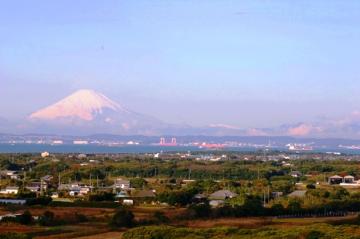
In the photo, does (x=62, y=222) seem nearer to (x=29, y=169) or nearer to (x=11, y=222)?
(x=11, y=222)

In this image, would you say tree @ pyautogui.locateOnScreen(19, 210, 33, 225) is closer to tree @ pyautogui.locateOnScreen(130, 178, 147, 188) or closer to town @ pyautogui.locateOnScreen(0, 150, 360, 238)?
town @ pyautogui.locateOnScreen(0, 150, 360, 238)

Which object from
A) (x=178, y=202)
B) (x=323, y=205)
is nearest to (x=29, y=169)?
(x=178, y=202)

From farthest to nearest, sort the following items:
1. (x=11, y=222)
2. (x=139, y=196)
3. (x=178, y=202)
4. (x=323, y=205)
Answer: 1. (x=139, y=196)
2. (x=178, y=202)
3. (x=323, y=205)
4. (x=11, y=222)

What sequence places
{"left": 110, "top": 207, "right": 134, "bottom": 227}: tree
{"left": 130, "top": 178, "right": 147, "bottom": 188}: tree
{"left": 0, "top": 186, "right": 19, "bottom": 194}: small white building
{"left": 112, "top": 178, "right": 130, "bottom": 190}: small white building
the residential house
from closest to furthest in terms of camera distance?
{"left": 110, "top": 207, "right": 134, "bottom": 227}: tree → the residential house → {"left": 0, "top": 186, "right": 19, "bottom": 194}: small white building → {"left": 112, "top": 178, "right": 130, "bottom": 190}: small white building → {"left": 130, "top": 178, "right": 147, "bottom": 188}: tree

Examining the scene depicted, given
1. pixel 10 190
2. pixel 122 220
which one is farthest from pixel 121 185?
pixel 122 220

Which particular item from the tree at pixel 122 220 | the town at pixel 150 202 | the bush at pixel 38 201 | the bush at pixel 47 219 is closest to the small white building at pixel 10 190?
the town at pixel 150 202

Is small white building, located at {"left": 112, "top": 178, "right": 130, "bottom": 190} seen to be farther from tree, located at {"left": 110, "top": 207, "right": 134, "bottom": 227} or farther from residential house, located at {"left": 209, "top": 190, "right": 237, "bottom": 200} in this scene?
tree, located at {"left": 110, "top": 207, "right": 134, "bottom": 227}

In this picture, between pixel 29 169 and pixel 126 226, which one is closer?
pixel 126 226

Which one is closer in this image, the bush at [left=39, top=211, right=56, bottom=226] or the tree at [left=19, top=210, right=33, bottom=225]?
the tree at [left=19, top=210, right=33, bottom=225]

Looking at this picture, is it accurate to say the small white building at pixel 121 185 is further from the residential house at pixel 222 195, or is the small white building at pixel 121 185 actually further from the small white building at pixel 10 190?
the residential house at pixel 222 195

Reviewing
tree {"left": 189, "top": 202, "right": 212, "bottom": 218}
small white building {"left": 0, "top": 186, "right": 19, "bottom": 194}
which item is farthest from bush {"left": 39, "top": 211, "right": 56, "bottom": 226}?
small white building {"left": 0, "top": 186, "right": 19, "bottom": 194}

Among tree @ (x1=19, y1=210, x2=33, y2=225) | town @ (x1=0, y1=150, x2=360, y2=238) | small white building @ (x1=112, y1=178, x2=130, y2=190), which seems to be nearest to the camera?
tree @ (x1=19, y1=210, x2=33, y2=225)
